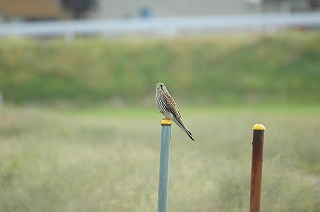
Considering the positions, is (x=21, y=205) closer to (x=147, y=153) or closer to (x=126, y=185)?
(x=126, y=185)

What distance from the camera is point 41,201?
828 centimetres

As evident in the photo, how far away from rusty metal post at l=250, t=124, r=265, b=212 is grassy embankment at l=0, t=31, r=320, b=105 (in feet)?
56.6

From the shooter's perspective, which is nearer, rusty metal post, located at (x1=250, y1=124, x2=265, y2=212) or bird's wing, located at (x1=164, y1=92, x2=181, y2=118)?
rusty metal post, located at (x1=250, y1=124, x2=265, y2=212)

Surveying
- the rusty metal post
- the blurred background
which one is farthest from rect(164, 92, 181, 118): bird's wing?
the blurred background

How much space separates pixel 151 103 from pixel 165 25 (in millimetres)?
5172

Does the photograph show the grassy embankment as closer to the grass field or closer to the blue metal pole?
the grass field

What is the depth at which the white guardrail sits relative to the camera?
90.5 feet

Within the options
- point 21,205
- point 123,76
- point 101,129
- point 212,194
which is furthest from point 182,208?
point 123,76

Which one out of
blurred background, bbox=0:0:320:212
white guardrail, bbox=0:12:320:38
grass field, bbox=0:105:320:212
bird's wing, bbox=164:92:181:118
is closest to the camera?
bird's wing, bbox=164:92:181:118

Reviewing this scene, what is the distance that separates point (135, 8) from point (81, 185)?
28218 mm

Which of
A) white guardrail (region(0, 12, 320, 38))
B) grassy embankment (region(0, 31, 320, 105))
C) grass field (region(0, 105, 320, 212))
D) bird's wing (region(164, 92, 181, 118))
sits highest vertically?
white guardrail (region(0, 12, 320, 38))

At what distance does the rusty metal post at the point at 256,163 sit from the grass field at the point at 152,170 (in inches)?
54.6

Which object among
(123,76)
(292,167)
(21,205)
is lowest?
(21,205)

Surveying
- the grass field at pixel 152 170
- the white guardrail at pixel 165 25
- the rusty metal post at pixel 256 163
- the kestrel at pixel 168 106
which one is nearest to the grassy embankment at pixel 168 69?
the white guardrail at pixel 165 25
